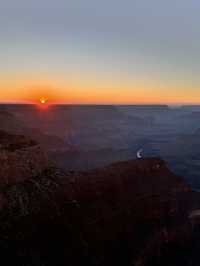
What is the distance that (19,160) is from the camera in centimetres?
3612

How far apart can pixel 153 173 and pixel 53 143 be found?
50149 millimetres

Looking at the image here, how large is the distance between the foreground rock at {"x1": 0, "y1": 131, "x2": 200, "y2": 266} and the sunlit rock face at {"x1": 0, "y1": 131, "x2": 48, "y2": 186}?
147 millimetres

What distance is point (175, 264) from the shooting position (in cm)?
3878

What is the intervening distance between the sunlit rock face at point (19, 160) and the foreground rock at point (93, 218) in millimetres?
147

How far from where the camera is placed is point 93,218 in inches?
1451

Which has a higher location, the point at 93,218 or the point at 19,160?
the point at 19,160

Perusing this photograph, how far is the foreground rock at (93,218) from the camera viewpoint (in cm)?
3181

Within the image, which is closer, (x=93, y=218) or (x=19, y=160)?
(x=19, y=160)

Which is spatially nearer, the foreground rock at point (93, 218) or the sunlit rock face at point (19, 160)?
the foreground rock at point (93, 218)

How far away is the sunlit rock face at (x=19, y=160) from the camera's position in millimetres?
34625

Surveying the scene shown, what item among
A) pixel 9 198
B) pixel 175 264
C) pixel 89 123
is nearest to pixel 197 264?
pixel 175 264

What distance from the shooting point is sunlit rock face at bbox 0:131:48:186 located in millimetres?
34625

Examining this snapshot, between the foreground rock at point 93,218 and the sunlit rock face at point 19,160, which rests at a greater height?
the sunlit rock face at point 19,160

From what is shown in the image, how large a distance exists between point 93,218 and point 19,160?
9354mm
